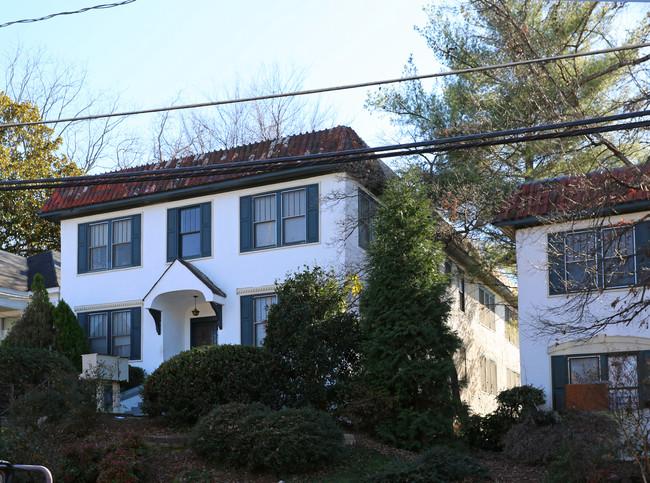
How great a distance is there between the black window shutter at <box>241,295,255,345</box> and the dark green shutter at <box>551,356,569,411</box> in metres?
7.33

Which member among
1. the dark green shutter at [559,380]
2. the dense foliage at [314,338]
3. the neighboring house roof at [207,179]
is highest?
the neighboring house roof at [207,179]

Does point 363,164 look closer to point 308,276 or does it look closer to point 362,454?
point 308,276

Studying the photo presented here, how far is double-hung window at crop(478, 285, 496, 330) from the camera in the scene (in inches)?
1089

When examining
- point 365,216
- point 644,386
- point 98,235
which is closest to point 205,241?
point 98,235

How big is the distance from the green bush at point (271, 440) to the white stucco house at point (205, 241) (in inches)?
222

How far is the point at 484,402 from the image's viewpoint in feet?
84.4

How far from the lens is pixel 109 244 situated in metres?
23.0

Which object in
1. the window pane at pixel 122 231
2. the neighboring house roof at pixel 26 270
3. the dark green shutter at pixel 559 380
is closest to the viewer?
the dark green shutter at pixel 559 380

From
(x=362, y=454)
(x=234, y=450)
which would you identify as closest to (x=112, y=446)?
(x=234, y=450)

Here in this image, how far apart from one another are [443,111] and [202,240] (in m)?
8.06

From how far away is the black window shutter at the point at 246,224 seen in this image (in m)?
20.9

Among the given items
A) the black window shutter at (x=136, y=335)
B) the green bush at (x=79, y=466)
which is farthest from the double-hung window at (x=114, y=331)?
Answer: the green bush at (x=79, y=466)

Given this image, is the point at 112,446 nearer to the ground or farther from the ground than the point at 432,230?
nearer to the ground

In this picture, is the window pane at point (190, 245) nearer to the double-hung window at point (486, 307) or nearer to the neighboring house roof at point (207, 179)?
the neighboring house roof at point (207, 179)
